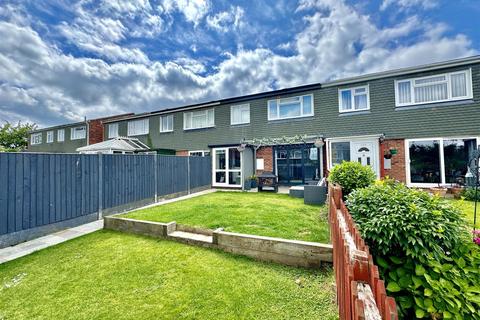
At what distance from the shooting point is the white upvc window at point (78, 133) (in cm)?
2331

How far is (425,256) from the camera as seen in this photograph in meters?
2.06

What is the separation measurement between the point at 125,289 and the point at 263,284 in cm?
200

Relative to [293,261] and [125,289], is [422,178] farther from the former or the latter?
[125,289]

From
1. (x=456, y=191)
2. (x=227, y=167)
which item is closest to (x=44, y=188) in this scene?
(x=227, y=167)

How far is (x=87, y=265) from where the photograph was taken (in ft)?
12.5

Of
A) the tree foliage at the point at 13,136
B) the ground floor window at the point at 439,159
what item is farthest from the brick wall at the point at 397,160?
the tree foliage at the point at 13,136

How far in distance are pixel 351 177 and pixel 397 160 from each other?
7308 mm

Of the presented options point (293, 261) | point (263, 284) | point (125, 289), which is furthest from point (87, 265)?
point (293, 261)

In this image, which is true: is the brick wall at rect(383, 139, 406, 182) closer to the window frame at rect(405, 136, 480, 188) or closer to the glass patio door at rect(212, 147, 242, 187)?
the window frame at rect(405, 136, 480, 188)

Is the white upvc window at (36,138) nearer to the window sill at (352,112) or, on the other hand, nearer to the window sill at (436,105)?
the window sill at (352,112)

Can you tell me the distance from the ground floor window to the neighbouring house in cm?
2366

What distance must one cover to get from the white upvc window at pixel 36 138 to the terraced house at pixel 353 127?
2384cm

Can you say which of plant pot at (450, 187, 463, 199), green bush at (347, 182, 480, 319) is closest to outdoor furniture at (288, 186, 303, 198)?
plant pot at (450, 187, 463, 199)

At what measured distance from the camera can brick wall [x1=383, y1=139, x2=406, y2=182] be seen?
10.4 meters
